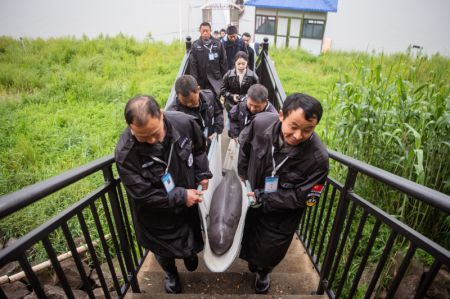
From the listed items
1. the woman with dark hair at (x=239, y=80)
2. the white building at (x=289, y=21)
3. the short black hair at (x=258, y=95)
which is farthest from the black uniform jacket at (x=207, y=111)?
the white building at (x=289, y=21)

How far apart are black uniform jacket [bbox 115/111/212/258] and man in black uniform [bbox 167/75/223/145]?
0.60m

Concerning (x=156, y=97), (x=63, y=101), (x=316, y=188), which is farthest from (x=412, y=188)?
(x=63, y=101)

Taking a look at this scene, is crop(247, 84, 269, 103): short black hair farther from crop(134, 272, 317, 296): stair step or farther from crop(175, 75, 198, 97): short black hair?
crop(134, 272, 317, 296): stair step

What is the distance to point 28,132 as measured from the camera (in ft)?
16.9

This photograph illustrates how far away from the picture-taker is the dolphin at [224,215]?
6.03 ft

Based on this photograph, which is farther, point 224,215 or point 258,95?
point 258,95

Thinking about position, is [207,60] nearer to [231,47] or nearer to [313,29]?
[231,47]

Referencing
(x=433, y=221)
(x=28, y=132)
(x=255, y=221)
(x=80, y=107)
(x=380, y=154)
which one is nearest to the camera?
(x=255, y=221)

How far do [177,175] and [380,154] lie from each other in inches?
79.0

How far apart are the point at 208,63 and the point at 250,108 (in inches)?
92.7

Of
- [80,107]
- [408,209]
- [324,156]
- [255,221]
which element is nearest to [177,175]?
[255,221]

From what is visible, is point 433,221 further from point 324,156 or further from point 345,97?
point 324,156

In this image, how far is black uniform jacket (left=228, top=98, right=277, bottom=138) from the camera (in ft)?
10.1

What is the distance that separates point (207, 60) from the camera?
4.89 meters
